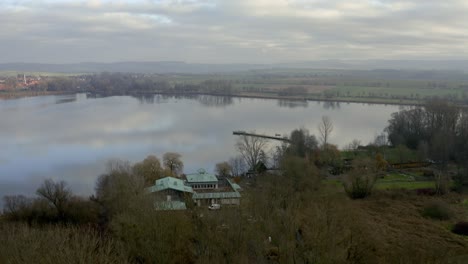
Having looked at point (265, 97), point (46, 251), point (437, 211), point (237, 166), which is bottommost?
point (237, 166)

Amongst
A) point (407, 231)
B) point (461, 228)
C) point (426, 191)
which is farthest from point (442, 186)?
point (407, 231)

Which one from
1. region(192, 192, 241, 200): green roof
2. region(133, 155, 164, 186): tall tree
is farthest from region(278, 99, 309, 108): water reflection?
region(192, 192, 241, 200): green roof

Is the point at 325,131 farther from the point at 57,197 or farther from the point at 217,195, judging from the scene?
the point at 57,197

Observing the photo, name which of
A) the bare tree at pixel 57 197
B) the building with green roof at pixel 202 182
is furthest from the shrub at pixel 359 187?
the bare tree at pixel 57 197

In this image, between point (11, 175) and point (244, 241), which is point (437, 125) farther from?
point (11, 175)

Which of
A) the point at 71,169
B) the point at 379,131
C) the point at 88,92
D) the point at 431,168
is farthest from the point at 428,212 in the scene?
the point at 88,92

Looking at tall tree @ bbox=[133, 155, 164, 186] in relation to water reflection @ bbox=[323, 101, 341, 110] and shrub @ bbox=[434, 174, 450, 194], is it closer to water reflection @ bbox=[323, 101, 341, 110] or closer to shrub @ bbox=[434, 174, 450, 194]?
shrub @ bbox=[434, 174, 450, 194]
